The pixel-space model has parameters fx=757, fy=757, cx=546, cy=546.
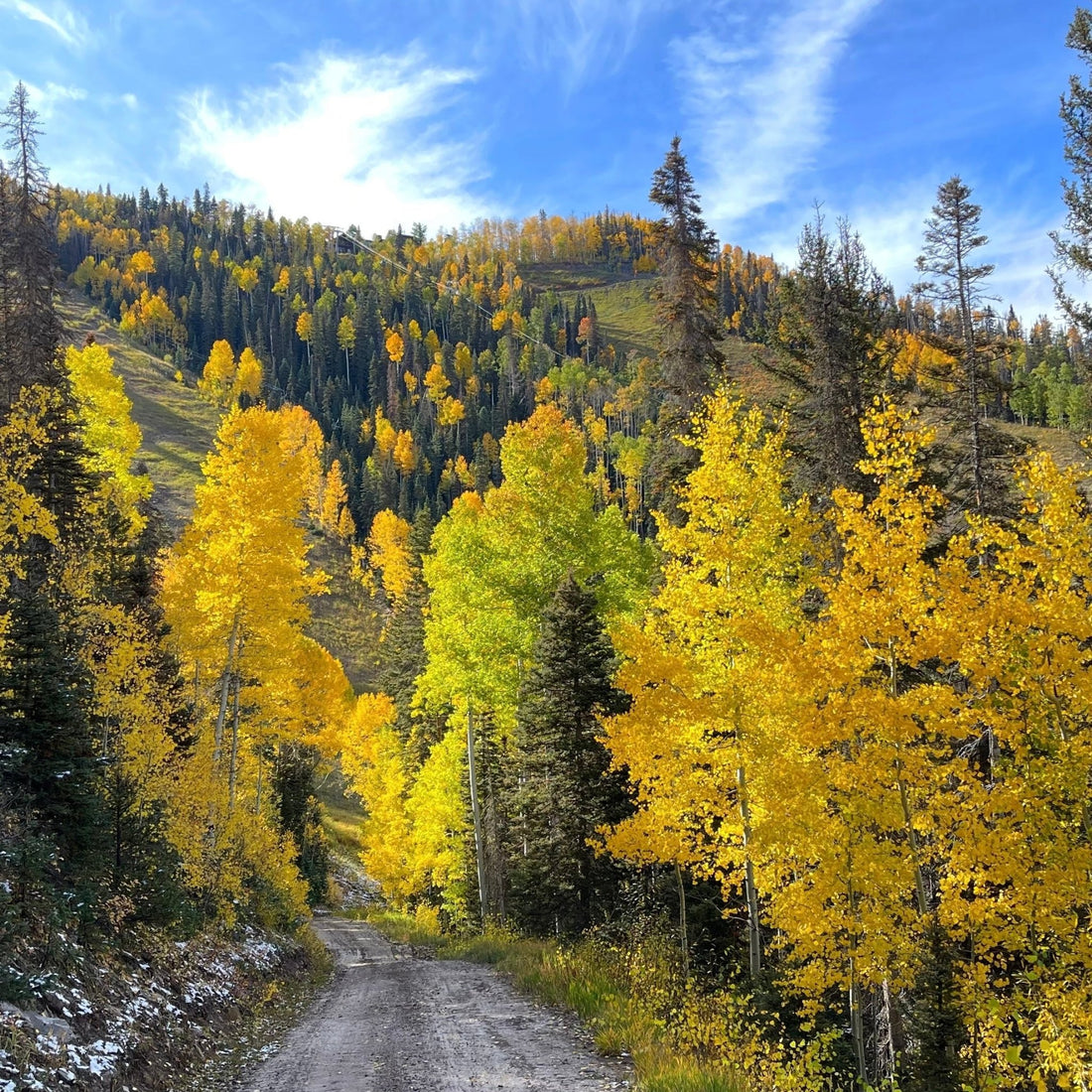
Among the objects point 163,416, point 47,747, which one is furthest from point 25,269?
point 163,416

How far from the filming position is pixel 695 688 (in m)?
13.9

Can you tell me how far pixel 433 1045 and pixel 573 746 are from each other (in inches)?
340

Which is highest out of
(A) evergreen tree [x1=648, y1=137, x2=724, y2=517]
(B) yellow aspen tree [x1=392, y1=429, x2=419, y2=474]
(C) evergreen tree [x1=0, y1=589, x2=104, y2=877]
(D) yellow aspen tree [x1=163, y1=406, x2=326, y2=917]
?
(B) yellow aspen tree [x1=392, y1=429, x2=419, y2=474]

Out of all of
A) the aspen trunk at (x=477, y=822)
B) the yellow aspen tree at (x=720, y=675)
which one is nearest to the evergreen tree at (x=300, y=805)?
the aspen trunk at (x=477, y=822)

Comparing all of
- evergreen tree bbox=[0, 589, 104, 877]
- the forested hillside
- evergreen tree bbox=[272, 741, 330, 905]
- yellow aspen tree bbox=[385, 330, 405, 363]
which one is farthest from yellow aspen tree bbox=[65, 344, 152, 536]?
yellow aspen tree bbox=[385, 330, 405, 363]

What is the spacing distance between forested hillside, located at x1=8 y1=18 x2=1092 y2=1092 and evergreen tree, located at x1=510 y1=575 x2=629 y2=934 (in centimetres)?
10

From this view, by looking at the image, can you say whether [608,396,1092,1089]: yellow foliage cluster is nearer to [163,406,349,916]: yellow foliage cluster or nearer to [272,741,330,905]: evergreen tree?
[163,406,349,916]: yellow foliage cluster

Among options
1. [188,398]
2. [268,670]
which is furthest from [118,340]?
[268,670]

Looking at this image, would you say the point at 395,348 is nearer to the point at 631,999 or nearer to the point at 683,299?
the point at 683,299

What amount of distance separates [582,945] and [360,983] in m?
5.63

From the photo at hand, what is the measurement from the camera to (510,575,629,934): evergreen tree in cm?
1944

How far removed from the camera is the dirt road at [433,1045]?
32.9ft

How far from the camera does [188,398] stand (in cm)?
12281

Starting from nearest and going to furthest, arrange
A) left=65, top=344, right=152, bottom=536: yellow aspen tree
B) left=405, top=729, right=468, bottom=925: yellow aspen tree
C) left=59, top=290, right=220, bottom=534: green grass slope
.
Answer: left=405, top=729, right=468, bottom=925: yellow aspen tree, left=65, top=344, right=152, bottom=536: yellow aspen tree, left=59, top=290, right=220, bottom=534: green grass slope
